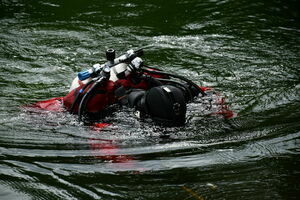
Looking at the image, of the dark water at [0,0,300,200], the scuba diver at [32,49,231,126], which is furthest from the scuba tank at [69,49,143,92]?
the dark water at [0,0,300,200]

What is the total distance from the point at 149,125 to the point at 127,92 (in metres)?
0.52

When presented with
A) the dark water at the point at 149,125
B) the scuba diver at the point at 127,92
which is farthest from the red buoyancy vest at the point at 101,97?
the dark water at the point at 149,125

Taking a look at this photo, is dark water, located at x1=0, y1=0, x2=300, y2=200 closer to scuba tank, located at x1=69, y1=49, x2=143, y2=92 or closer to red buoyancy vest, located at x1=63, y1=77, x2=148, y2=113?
red buoyancy vest, located at x1=63, y1=77, x2=148, y2=113

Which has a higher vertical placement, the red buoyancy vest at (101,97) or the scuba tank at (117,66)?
the scuba tank at (117,66)

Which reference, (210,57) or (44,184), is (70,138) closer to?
(44,184)

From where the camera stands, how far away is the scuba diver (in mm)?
4434

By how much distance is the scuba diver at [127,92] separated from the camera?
14.5 feet

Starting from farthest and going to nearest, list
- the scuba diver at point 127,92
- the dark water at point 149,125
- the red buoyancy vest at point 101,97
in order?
the red buoyancy vest at point 101,97, the scuba diver at point 127,92, the dark water at point 149,125

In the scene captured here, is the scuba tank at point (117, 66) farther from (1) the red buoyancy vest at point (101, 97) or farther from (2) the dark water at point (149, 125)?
(2) the dark water at point (149, 125)

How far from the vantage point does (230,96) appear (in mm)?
5992

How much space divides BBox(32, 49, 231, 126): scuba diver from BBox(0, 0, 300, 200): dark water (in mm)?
144

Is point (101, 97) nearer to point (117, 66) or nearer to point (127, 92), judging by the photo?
point (127, 92)

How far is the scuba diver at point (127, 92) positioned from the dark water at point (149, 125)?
144 millimetres

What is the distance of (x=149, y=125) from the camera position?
4637mm
